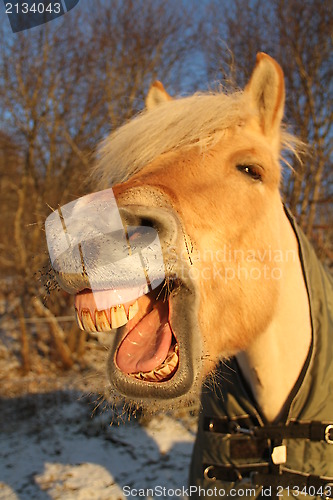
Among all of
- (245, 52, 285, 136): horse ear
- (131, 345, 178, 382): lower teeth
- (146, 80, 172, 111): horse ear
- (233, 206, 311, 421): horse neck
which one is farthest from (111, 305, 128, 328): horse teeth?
(146, 80, 172, 111): horse ear

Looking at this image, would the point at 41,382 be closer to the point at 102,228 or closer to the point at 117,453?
the point at 117,453

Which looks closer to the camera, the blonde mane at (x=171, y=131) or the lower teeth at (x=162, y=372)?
the lower teeth at (x=162, y=372)

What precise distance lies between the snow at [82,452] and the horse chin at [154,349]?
114 inches

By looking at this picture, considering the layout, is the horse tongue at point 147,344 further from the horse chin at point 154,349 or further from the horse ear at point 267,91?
the horse ear at point 267,91

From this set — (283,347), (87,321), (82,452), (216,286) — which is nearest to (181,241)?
(216,286)

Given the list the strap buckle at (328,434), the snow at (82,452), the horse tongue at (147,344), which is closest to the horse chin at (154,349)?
the horse tongue at (147,344)

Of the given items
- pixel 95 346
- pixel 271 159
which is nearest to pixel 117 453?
pixel 95 346

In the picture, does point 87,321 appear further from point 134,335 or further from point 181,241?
point 181,241

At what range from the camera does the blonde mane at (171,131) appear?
1487mm

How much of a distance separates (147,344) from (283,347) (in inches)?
31.8

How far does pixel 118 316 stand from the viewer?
43.0 inches

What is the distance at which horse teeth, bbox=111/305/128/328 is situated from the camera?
3.57 feet

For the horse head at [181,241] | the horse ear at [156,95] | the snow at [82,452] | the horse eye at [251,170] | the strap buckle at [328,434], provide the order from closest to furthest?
the horse head at [181,241], the horse eye at [251,170], the strap buckle at [328,434], the horse ear at [156,95], the snow at [82,452]

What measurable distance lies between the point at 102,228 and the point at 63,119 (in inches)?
209
